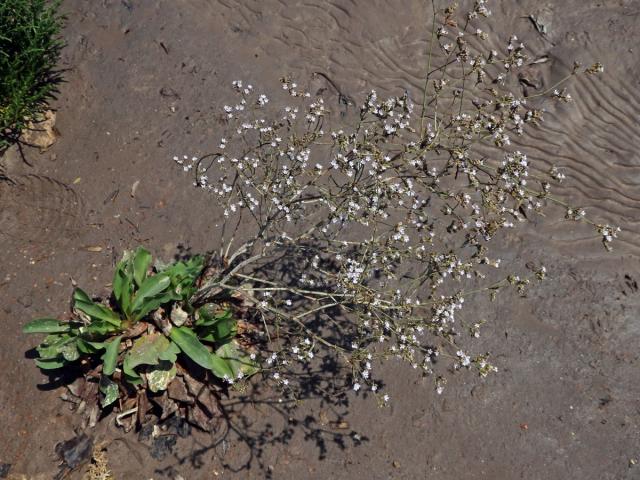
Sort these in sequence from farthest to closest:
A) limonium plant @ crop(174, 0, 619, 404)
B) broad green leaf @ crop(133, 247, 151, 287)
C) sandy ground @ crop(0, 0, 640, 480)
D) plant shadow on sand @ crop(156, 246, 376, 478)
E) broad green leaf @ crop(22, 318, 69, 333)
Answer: sandy ground @ crop(0, 0, 640, 480) < plant shadow on sand @ crop(156, 246, 376, 478) < broad green leaf @ crop(133, 247, 151, 287) < broad green leaf @ crop(22, 318, 69, 333) < limonium plant @ crop(174, 0, 619, 404)

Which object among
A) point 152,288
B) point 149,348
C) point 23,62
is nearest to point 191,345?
point 149,348

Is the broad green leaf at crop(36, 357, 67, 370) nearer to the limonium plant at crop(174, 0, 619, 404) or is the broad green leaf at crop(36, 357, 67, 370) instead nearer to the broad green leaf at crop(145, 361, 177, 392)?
the broad green leaf at crop(145, 361, 177, 392)

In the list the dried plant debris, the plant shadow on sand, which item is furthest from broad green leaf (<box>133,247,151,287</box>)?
the plant shadow on sand

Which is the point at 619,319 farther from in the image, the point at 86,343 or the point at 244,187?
the point at 86,343

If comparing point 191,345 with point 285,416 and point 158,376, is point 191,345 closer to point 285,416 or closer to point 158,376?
point 158,376

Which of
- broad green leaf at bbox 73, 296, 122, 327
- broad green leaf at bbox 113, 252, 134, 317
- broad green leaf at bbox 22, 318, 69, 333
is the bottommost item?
broad green leaf at bbox 22, 318, 69, 333

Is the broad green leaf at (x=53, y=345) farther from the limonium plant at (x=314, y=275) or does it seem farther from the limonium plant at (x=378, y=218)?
the limonium plant at (x=378, y=218)

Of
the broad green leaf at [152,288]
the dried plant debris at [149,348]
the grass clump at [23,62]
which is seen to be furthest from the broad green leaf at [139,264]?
the grass clump at [23,62]
